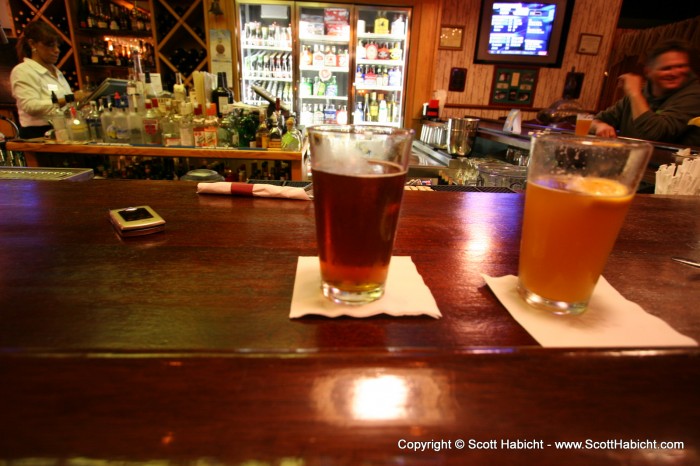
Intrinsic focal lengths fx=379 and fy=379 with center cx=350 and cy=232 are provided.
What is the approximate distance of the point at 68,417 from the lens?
0.29 m

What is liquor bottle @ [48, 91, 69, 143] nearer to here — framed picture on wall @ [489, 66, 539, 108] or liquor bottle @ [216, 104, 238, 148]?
liquor bottle @ [216, 104, 238, 148]

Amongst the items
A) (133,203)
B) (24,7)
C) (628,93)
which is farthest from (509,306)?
(24,7)

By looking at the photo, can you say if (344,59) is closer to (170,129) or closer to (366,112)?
(366,112)

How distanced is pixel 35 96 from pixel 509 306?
4254 mm

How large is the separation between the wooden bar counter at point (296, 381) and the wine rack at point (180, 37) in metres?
4.82

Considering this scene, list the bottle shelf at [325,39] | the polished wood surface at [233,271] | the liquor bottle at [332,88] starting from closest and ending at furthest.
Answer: the polished wood surface at [233,271], the bottle shelf at [325,39], the liquor bottle at [332,88]

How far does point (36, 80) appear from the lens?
3291mm

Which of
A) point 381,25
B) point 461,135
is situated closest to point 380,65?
point 381,25

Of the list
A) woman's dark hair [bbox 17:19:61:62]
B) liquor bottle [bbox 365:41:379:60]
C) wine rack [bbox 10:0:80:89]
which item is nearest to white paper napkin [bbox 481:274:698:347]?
woman's dark hair [bbox 17:19:61:62]

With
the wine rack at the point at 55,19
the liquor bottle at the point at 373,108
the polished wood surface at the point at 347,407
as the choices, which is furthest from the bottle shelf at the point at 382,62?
the polished wood surface at the point at 347,407

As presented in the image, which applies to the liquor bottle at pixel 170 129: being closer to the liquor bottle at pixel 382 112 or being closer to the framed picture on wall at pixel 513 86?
the liquor bottle at pixel 382 112

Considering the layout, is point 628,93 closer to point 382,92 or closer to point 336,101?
point 382,92

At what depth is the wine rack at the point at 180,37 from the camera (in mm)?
4406

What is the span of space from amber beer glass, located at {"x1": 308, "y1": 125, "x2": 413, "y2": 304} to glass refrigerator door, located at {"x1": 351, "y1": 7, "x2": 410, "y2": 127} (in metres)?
4.42
